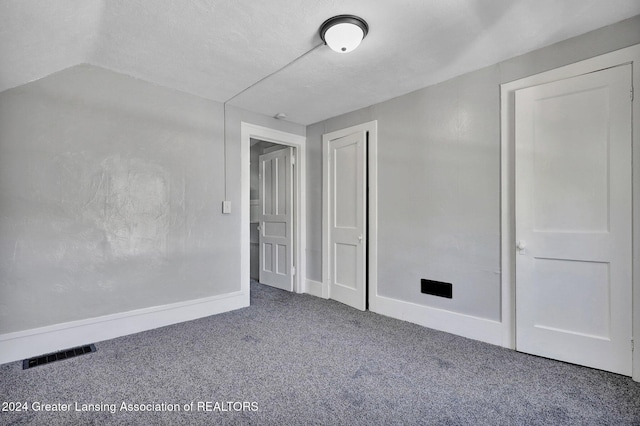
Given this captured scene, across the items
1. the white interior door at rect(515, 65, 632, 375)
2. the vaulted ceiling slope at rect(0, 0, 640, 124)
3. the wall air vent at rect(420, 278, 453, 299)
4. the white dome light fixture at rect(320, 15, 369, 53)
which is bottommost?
the wall air vent at rect(420, 278, 453, 299)

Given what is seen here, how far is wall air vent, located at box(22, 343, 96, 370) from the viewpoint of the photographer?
84.0 inches

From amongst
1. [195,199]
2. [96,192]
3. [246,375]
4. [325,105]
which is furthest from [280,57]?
[246,375]

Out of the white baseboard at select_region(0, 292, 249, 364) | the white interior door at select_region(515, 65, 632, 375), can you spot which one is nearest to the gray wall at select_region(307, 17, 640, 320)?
the white interior door at select_region(515, 65, 632, 375)

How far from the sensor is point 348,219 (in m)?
3.62

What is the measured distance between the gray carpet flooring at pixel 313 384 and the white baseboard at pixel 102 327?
109 mm

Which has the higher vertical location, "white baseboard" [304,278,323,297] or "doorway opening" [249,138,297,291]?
"doorway opening" [249,138,297,291]

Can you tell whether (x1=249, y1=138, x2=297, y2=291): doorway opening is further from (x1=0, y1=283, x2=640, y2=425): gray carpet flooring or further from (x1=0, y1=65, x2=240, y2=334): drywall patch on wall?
(x1=0, y1=283, x2=640, y2=425): gray carpet flooring

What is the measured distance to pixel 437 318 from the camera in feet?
9.25

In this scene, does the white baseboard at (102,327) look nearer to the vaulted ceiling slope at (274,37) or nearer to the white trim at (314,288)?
the white trim at (314,288)

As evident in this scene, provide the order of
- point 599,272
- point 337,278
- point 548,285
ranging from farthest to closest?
point 337,278, point 548,285, point 599,272

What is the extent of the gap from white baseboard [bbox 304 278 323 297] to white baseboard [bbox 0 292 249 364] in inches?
43.1

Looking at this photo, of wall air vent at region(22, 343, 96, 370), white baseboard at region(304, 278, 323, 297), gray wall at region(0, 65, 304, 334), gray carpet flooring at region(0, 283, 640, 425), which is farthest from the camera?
white baseboard at region(304, 278, 323, 297)

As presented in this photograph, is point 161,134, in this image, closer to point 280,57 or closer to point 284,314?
point 280,57

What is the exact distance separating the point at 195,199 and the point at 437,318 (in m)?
2.71
